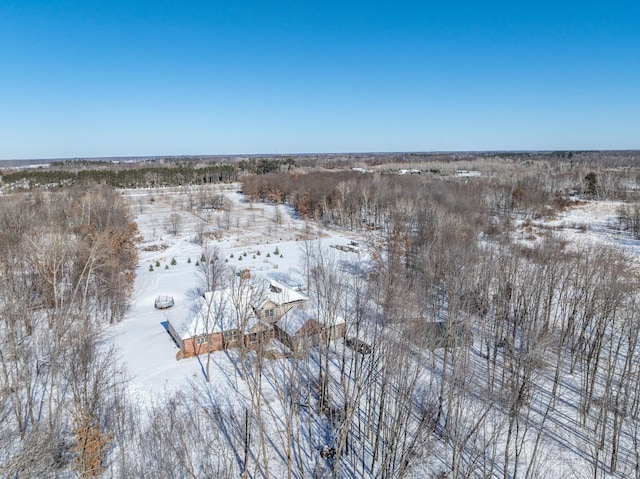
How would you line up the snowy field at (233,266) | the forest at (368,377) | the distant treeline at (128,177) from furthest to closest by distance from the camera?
the distant treeline at (128,177) < the snowy field at (233,266) < the forest at (368,377)

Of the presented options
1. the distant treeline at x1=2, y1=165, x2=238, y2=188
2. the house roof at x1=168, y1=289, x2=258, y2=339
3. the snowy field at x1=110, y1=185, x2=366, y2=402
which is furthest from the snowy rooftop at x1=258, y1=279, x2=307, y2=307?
the distant treeline at x1=2, y1=165, x2=238, y2=188

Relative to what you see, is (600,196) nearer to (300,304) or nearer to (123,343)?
(300,304)

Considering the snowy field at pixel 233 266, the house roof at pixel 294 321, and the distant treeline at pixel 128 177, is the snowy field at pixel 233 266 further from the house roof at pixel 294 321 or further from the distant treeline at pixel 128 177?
the distant treeline at pixel 128 177

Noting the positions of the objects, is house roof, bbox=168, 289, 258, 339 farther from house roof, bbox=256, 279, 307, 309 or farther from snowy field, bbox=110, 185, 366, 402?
house roof, bbox=256, 279, 307, 309

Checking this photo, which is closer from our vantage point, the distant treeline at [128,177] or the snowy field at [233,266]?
the snowy field at [233,266]

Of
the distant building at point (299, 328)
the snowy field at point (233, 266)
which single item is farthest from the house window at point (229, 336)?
the distant building at point (299, 328)

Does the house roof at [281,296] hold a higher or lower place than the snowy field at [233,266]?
higher

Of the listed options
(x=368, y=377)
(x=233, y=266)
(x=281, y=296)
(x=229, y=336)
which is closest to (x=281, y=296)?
(x=281, y=296)
